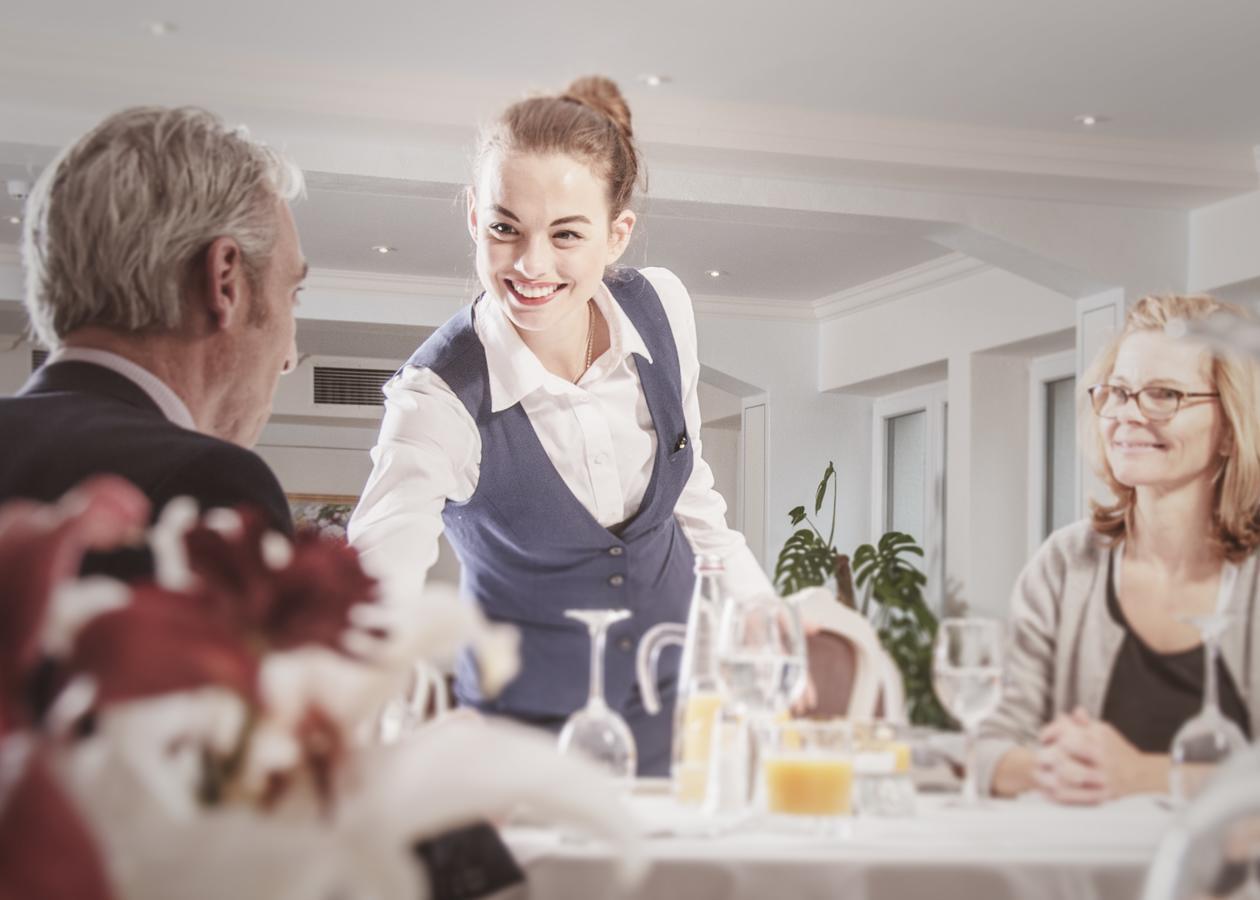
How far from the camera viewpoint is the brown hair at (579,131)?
5.99 feet

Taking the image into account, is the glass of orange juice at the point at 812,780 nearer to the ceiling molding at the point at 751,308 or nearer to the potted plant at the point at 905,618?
the potted plant at the point at 905,618

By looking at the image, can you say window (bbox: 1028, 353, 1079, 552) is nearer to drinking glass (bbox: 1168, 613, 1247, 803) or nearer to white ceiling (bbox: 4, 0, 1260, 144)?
drinking glass (bbox: 1168, 613, 1247, 803)

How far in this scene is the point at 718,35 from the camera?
4.75 m

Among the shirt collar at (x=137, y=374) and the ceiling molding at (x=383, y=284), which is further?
the ceiling molding at (x=383, y=284)

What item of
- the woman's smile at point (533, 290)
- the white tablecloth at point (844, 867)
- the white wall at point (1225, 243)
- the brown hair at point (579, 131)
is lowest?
the white tablecloth at point (844, 867)

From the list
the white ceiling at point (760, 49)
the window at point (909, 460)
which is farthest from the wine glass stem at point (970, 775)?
the window at point (909, 460)

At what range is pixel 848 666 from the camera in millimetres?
1473

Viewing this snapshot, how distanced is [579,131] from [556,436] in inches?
14.6

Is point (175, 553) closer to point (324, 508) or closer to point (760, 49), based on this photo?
point (760, 49)

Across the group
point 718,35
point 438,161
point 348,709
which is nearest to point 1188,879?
point 348,709

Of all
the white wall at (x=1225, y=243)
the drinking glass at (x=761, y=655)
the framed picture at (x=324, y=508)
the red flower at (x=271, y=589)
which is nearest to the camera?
the red flower at (x=271, y=589)

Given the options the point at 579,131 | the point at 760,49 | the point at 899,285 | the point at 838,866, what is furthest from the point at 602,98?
the point at 899,285

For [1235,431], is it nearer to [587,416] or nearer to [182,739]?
[587,416]

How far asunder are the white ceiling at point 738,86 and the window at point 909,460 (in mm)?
1005
